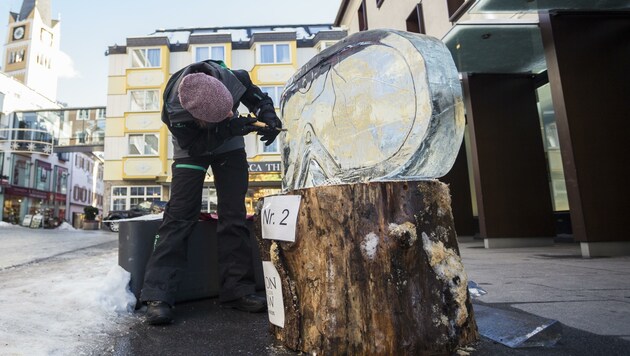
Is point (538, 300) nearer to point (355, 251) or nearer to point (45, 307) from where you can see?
point (355, 251)

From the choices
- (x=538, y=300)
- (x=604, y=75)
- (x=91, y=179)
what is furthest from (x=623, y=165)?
(x=91, y=179)

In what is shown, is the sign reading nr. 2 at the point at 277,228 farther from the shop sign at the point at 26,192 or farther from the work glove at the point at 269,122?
the shop sign at the point at 26,192

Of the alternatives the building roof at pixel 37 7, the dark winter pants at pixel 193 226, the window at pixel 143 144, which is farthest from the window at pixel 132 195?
the building roof at pixel 37 7

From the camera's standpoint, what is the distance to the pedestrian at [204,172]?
1.66m

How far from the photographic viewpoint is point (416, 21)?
27.2ft

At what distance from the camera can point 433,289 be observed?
49.0 inches

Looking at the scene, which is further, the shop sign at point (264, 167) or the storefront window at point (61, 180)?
the storefront window at point (61, 180)

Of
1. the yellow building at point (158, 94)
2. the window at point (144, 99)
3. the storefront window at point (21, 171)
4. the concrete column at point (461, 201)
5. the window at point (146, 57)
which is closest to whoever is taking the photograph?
the concrete column at point (461, 201)

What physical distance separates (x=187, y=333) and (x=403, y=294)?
998 mm

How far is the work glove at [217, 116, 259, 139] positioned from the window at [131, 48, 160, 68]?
20566mm

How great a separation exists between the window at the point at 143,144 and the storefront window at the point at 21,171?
47.0ft

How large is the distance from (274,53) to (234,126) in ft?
63.4

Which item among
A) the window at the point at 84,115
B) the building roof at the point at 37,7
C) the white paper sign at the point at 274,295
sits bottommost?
the white paper sign at the point at 274,295

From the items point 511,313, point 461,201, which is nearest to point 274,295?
point 511,313
